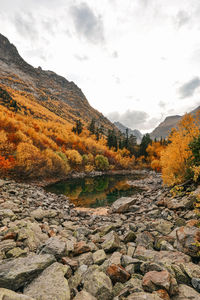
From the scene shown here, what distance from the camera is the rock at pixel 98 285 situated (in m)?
3.31

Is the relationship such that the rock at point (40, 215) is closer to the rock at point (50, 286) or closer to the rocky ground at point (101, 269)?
the rocky ground at point (101, 269)

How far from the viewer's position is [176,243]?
18.1 ft

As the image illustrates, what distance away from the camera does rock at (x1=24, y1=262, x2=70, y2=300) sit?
10.1ft

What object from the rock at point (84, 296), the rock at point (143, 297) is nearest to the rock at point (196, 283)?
the rock at point (143, 297)

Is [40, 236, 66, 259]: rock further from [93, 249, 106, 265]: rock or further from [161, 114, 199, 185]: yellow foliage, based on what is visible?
[161, 114, 199, 185]: yellow foliage

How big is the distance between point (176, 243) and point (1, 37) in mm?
237872

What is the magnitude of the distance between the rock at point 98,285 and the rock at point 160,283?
35.0 inches

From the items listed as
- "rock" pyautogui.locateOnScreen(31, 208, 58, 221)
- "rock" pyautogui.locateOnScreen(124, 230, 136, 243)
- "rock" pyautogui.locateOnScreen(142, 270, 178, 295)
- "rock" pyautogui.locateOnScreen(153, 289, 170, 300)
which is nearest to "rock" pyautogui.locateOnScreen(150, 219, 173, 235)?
"rock" pyautogui.locateOnScreen(124, 230, 136, 243)

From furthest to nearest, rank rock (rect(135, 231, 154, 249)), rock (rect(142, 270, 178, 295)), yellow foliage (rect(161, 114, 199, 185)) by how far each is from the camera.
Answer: yellow foliage (rect(161, 114, 199, 185))
rock (rect(135, 231, 154, 249))
rock (rect(142, 270, 178, 295))

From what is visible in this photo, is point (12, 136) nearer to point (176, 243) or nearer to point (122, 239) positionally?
point (122, 239)

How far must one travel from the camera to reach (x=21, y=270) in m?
3.52

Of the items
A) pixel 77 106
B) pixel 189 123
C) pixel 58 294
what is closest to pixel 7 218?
pixel 58 294

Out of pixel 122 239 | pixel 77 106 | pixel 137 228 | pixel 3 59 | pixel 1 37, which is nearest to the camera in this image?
pixel 122 239

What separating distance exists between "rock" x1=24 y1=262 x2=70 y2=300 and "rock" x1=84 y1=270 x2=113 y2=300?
1.92 feet
